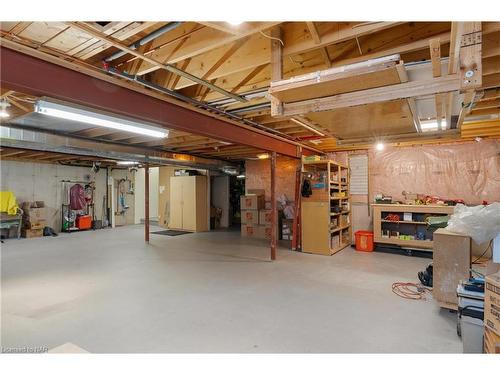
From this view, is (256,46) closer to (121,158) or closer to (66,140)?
(66,140)

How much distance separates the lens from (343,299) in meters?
3.32

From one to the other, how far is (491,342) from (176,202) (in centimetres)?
870

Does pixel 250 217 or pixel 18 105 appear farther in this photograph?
pixel 250 217

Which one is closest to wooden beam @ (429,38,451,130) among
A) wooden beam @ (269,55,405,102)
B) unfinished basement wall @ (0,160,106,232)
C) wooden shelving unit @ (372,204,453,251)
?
wooden beam @ (269,55,405,102)

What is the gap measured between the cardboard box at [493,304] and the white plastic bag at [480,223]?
1.26m

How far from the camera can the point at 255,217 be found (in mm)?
7938

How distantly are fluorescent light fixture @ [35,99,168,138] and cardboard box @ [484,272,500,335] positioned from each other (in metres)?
3.57

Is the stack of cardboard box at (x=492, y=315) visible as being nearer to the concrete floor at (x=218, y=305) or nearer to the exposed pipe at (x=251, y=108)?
the concrete floor at (x=218, y=305)

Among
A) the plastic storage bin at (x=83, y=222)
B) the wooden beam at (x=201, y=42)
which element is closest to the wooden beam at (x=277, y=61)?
the wooden beam at (x=201, y=42)

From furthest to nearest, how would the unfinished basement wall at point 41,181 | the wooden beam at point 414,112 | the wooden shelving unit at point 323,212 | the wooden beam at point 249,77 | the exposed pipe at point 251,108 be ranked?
1. the unfinished basement wall at point 41,181
2. the wooden shelving unit at point 323,212
3. the exposed pipe at point 251,108
4. the wooden beam at point 249,77
5. the wooden beam at point 414,112

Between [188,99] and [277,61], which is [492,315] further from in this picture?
[188,99]

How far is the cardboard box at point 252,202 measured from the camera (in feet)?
25.8
